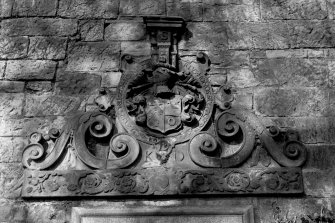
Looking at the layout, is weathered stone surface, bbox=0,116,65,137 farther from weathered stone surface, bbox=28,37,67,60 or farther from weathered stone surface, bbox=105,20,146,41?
weathered stone surface, bbox=105,20,146,41

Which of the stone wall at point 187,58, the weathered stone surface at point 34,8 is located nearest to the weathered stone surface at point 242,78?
the stone wall at point 187,58

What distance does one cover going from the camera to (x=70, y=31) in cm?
510

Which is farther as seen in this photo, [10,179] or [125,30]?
[125,30]

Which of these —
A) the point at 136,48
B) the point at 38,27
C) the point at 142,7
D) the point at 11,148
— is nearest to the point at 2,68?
the point at 38,27

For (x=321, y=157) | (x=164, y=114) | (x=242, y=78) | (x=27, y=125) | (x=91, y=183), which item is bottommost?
(x=91, y=183)

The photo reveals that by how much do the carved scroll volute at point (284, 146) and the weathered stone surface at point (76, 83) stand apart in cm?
148

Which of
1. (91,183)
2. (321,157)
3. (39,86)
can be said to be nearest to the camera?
(91,183)

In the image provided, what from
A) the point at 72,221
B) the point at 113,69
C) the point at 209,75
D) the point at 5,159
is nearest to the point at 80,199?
the point at 72,221

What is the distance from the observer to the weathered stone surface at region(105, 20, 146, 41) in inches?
200

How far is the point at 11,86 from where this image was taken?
16.0 ft

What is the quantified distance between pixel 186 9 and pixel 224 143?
1.37m

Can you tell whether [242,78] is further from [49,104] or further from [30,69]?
[30,69]

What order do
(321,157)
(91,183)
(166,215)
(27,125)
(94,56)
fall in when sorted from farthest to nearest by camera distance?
(94,56) < (27,125) < (321,157) < (91,183) < (166,215)

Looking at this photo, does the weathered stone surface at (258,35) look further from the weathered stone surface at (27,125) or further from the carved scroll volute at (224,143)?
the weathered stone surface at (27,125)
